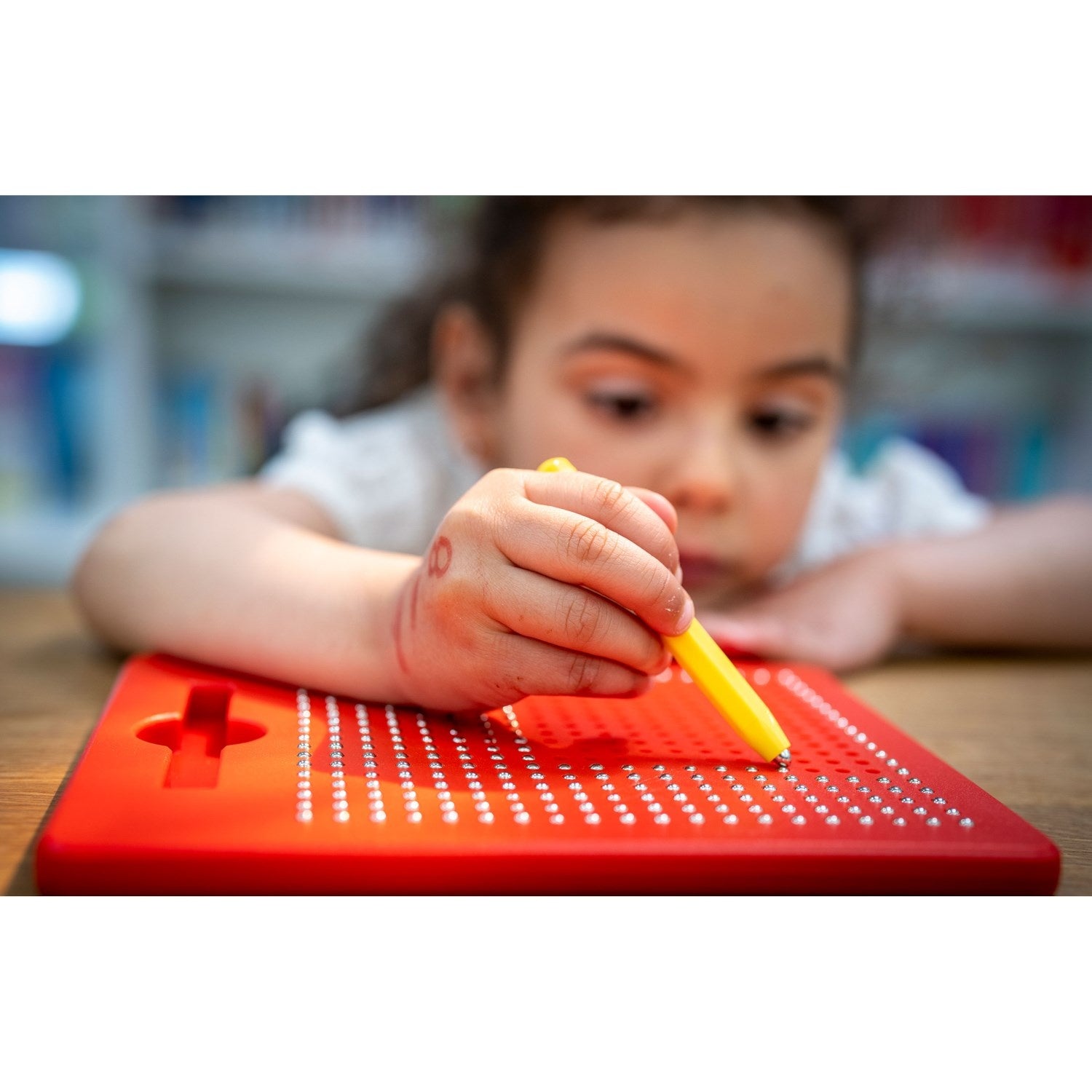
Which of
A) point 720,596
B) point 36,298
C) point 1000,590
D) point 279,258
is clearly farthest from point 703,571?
point 36,298

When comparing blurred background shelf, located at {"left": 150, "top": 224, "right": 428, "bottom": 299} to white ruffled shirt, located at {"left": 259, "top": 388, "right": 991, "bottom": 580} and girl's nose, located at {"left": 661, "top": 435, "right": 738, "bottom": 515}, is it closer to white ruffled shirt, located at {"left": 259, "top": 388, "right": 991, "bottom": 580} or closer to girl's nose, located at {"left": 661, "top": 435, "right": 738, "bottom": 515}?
white ruffled shirt, located at {"left": 259, "top": 388, "right": 991, "bottom": 580}

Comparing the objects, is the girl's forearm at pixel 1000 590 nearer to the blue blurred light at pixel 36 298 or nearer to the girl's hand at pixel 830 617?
the girl's hand at pixel 830 617

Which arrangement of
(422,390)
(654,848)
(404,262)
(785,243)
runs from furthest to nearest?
(404,262)
(422,390)
(785,243)
(654,848)

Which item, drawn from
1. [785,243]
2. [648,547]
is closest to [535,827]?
[648,547]

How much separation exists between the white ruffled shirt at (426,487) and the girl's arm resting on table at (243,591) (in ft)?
0.64

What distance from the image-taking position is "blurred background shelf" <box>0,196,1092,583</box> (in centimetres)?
187

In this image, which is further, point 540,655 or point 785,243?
point 785,243

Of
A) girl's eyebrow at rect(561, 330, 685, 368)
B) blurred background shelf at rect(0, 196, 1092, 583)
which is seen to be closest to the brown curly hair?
girl's eyebrow at rect(561, 330, 685, 368)

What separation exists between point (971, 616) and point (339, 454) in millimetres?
608

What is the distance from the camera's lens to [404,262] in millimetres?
→ 1928

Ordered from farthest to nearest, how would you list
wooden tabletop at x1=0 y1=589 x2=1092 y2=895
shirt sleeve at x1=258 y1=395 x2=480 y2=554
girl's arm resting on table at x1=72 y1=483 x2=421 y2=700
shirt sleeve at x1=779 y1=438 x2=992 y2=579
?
shirt sleeve at x1=779 y1=438 x2=992 y2=579 < shirt sleeve at x1=258 y1=395 x2=480 y2=554 < girl's arm resting on table at x1=72 y1=483 x2=421 y2=700 < wooden tabletop at x1=0 y1=589 x2=1092 y2=895

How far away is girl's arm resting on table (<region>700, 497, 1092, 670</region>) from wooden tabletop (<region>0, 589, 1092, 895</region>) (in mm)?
27

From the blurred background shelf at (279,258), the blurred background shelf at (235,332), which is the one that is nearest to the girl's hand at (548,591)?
the blurred background shelf at (235,332)
